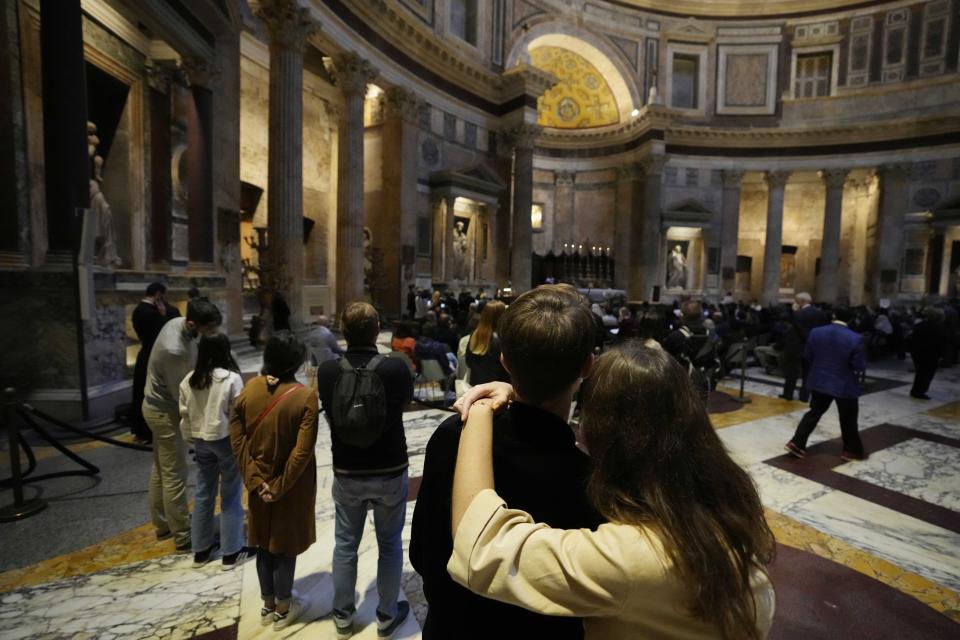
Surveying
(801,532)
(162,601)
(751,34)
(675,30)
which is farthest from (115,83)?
(751,34)

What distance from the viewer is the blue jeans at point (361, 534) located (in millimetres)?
2354

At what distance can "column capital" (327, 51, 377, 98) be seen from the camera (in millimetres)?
12734

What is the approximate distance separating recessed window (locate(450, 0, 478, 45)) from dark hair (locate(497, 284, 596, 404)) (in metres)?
19.7

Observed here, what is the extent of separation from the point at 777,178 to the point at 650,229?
7505 mm

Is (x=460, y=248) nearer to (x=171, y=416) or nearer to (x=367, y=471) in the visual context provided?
(x=171, y=416)

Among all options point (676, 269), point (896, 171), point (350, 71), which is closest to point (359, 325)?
point (350, 71)

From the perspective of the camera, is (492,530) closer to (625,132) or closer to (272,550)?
(272,550)

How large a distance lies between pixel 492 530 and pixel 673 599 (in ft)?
1.23

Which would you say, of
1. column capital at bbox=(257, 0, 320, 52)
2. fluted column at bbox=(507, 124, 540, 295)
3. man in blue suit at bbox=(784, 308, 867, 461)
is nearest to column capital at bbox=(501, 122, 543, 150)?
fluted column at bbox=(507, 124, 540, 295)

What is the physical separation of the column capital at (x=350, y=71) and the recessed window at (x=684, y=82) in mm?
18256

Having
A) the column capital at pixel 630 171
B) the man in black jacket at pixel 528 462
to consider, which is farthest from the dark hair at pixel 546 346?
the column capital at pixel 630 171

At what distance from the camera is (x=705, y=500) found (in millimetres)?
942

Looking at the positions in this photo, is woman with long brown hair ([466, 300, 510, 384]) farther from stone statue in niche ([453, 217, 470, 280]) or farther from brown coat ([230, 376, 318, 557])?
stone statue in niche ([453, 217, 470, 280])

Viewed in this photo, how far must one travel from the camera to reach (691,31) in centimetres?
2356
